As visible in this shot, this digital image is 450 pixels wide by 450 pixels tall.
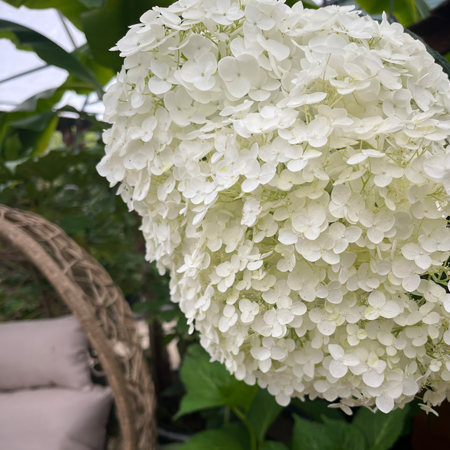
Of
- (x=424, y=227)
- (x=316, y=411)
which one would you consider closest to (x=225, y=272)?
(x=424, y=227)

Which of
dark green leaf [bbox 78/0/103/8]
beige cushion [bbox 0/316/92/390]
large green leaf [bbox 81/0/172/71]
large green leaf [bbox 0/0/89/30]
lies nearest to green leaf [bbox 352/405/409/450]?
beige cushion [bbox 0/316/92/390]

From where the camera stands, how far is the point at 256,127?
0.93 feet

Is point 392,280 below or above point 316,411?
above

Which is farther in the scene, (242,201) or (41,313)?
(41,313)

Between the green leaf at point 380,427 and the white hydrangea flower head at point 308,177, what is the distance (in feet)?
1.17

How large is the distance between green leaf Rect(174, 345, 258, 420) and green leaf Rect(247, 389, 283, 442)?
6cm

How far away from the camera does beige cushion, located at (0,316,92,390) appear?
0.96 m

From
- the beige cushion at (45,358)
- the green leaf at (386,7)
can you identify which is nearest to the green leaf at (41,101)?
the beige cushion at (45,358)

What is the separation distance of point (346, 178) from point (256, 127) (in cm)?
8

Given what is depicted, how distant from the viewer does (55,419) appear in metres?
0.88

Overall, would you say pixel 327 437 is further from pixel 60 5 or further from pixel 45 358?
pixel 60 5

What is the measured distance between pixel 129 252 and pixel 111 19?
753 millimetres

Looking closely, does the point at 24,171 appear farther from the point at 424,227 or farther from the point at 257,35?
the point at 424,227

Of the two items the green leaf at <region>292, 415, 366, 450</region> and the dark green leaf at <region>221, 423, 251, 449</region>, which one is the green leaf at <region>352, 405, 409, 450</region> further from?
the dark green leaf at <region>221, 423, 251, 449</region>
